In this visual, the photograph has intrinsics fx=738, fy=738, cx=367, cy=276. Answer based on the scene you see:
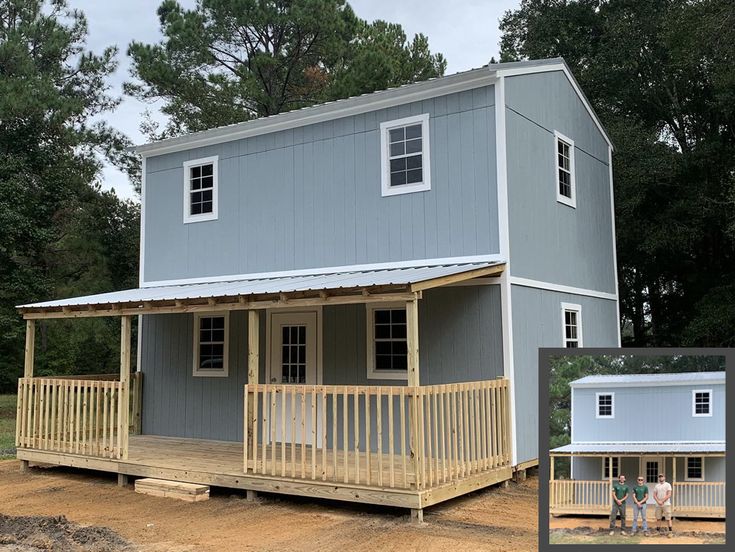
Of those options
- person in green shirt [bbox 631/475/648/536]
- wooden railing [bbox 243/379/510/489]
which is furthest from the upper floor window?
person in green shirt [bbox 631/475/648/536]

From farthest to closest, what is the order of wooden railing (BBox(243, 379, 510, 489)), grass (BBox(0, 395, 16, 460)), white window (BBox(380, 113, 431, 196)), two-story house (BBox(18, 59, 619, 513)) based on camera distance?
1. grass (BBox(0, 395, 16, 460))
2. white window (BBox(380, 113, 431, 196))
3. two-story house (BBox(18, 59, 619, 513))
4. wooden railing (BBox(243, 379, 510, 489))

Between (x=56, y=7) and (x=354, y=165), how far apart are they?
668 inches

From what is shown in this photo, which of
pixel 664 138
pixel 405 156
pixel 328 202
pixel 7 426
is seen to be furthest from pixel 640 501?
pixel 664 138

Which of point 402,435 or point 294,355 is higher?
point 294,355

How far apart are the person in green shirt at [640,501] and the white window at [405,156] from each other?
7668 millimetres

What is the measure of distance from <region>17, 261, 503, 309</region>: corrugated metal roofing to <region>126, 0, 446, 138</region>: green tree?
11736 millimetres

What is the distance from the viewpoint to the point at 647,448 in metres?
2.96

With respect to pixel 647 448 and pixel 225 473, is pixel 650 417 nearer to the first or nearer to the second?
pixel 647 448

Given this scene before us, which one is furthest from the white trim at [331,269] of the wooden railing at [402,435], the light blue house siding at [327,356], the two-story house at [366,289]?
the wooden railing at [402,435]

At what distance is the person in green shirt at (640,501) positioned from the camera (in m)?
3.01

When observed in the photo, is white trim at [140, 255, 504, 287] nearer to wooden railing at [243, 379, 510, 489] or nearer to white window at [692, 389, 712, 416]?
wooden railing at [243, 379, 510, 489]

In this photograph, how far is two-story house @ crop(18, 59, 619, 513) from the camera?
8.77 meters

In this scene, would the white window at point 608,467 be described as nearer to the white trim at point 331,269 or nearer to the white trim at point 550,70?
the white trim at point 331,269

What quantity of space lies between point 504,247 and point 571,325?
2.68 m
